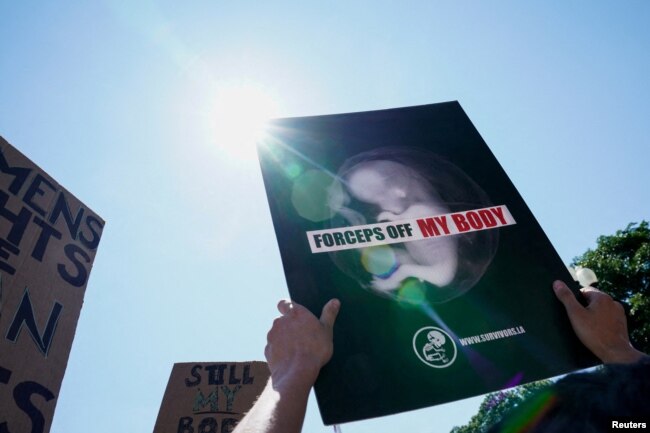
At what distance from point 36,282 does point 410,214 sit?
229 cm

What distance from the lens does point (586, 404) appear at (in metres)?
0.64

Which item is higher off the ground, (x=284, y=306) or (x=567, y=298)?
(x=284, y=306)

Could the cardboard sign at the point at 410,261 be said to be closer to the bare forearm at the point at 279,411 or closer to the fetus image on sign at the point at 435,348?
the fetus image on sign at the point at 435,348

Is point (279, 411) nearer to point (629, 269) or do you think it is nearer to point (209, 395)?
point (209, 395)

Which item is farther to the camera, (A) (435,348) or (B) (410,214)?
(B) (410,214)

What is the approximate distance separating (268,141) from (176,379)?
3330 millimetres

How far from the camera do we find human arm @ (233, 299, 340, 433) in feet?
3.24

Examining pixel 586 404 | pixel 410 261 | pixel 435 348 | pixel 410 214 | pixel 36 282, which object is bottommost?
pixel 586 404

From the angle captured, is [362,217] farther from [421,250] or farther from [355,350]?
[355,350]

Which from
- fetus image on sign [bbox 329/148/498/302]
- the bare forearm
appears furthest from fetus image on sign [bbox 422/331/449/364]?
the bare forearm

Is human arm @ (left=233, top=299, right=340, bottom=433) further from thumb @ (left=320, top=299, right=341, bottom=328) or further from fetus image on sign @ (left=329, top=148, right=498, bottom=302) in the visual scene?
fetus image on sign @ (left=329, top=148, right=498, bottom=302)

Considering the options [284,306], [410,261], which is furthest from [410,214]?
[284,306]

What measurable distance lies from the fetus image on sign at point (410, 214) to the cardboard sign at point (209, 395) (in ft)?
9.89

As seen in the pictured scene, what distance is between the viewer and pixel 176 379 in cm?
405
